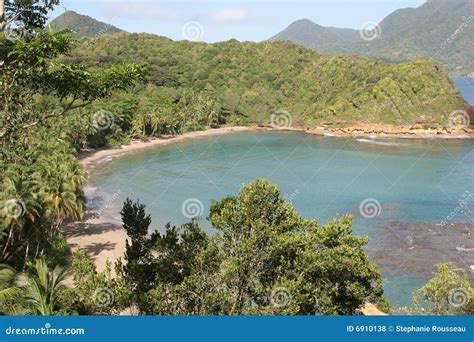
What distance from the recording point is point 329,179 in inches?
3290

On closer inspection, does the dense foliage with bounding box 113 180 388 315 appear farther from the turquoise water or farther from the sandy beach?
the turquoise water

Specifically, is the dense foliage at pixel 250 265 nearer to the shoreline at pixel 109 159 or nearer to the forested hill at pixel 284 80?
the shoreline at pixel 109 159

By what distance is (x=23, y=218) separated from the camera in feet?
96.8

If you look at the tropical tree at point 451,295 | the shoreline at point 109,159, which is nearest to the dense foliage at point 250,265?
the tropical tree at point 451,295

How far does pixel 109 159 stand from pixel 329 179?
44542mm

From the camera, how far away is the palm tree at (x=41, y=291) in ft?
50.4

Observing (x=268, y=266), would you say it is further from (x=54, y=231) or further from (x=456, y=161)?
(x=456, y=161)

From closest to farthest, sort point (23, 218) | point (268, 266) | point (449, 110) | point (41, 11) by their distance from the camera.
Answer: point (41, 11)
point (268, 266)
point (23, 218)
point (449, 110)

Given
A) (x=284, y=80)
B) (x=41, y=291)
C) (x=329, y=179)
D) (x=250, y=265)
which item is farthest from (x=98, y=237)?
(x=284, y=80)

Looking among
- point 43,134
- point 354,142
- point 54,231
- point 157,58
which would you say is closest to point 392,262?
point 54,231

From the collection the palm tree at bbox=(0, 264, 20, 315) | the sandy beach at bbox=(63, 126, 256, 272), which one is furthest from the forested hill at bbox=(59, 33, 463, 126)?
the palm tree at bbox=(0, 264, 20, 315)

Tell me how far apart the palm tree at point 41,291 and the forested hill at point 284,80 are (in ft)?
359

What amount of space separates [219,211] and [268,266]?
3981 millimetres

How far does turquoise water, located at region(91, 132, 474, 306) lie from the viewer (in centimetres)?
5697
